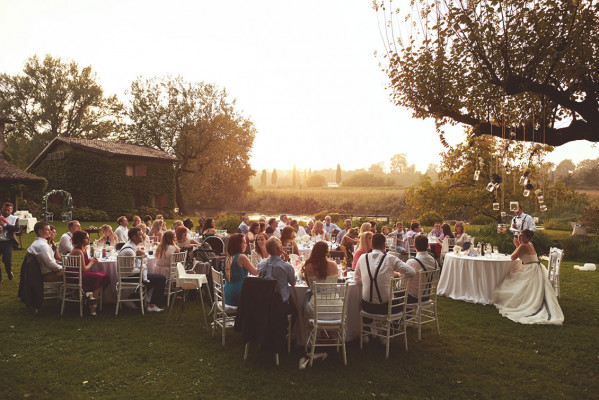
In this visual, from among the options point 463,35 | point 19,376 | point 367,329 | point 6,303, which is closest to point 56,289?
point 6,303

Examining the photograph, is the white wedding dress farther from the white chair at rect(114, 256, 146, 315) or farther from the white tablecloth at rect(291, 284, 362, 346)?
the white chair at rect(114, 256, 146, 315)

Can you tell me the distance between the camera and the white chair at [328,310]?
190 inches

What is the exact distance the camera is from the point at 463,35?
210 inches

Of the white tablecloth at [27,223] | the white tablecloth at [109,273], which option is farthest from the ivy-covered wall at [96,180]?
the white tablecloth at [109,273]

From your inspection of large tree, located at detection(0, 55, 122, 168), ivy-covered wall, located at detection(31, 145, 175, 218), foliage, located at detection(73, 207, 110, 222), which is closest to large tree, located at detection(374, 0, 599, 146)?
foliage, located at detection(73, 207, 110, 222)

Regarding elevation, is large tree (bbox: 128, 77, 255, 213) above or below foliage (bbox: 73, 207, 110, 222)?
above

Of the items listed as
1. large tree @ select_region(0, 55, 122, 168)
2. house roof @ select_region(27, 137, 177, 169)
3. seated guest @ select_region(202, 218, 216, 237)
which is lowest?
seated guest @ select_region(202, 218, 216, 237)

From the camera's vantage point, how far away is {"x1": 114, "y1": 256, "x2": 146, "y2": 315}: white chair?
21.9 feet

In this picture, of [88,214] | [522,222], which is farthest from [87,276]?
[88,214]

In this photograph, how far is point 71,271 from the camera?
6.57m

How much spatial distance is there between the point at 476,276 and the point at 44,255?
8018 mm

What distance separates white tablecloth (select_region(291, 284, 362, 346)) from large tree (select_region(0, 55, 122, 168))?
40.3 metres

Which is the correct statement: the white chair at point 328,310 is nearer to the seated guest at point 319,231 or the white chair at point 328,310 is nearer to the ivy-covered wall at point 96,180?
the seated guest at point 319,231

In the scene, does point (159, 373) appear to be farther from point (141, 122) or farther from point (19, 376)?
point (141, 122)
